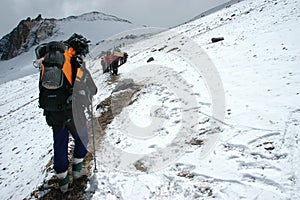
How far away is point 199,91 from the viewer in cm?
772

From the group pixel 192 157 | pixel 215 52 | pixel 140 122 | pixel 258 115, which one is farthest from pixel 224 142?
pixel 215 52

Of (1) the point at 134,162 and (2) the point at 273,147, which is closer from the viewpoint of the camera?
(2) the point at 273,147

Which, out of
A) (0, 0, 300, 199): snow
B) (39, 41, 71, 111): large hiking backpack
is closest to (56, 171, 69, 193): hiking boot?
(0, 0, 300, 199): snow

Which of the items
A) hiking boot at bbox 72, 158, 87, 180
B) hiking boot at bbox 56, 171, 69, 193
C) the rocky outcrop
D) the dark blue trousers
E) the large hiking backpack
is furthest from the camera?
the rocky outcrop

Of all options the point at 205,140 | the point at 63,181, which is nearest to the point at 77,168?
the point at 63,181

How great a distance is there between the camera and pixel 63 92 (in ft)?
12.4

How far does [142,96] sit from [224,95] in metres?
3.43

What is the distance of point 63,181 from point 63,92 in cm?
171

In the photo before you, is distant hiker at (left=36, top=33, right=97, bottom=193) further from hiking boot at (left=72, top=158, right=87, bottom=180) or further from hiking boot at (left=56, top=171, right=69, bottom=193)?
hiking boot at (left=72, top=158, right=87, bottom=180)

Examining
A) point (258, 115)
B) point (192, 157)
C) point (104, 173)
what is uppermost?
point (258, 115)

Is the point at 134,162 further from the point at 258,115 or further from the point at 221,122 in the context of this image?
the point at 258,115

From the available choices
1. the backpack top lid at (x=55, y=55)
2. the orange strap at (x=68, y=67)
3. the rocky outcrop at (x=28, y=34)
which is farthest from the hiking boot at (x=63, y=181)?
the rocky outcrop at (x=28, y=34)

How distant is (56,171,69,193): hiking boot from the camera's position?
13.3ft

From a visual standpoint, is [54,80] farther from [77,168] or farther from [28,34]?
[28,34]
